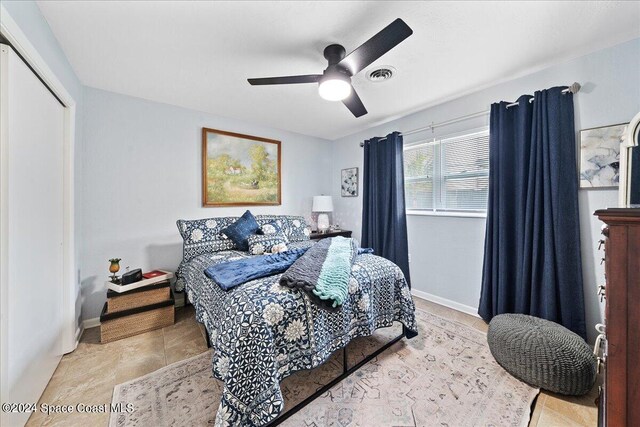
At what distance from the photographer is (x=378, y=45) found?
1.38m

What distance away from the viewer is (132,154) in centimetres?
262

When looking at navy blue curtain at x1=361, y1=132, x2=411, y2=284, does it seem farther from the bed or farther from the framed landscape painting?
the framed landscape painting

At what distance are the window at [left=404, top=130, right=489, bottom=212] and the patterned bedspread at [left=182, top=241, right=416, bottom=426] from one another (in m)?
1.46

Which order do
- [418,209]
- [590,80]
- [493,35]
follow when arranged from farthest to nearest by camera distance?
[418,209], [590,80], [493,35]

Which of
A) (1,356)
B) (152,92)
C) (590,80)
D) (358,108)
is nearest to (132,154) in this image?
(152,92)

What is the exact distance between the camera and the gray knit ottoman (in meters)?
1.45

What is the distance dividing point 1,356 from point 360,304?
6.22 feet

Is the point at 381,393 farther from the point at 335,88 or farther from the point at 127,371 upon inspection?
the point at 335,88

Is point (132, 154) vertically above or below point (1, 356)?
above

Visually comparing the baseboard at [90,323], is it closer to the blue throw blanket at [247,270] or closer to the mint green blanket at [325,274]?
the blue throw blanket at [247,270]

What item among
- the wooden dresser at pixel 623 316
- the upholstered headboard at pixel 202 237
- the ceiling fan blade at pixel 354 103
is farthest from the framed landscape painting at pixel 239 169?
the wooden dresser at pixel 623 316

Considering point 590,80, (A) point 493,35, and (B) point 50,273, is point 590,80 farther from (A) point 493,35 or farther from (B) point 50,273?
(B) point 50,273

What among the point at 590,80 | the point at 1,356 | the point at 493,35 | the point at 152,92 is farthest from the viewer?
the point at 152,92

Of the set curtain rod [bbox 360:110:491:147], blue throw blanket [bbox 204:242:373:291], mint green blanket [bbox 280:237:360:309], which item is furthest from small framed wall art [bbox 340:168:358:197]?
blue throw blanket [bbox 204:242:373:291]
